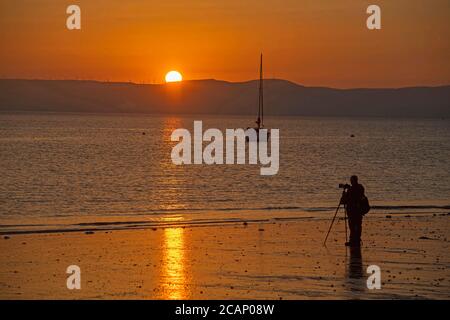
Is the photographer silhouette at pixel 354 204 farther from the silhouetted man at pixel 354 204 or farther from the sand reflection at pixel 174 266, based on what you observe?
the sand reflection at pixel 174 266

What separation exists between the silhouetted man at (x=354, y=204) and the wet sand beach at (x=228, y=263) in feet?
1.67

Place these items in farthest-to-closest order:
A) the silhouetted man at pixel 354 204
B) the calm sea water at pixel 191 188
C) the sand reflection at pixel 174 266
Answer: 1. the calm sea water at pixel 191 188
2. the silhouetted man at pixel 354 204
3. the sand reflection at pixel 174 266

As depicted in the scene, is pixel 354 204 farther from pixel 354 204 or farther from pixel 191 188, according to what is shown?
pixel 191 188

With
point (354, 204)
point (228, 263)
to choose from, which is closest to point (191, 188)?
point (354, 204)

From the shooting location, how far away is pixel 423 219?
2889cm

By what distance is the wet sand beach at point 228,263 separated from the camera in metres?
16.3

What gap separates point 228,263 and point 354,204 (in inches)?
163

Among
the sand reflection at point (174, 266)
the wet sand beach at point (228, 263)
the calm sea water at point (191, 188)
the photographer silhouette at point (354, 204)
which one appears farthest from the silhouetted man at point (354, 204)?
the calm sea water at point (191, 188)

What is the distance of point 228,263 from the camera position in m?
19.4

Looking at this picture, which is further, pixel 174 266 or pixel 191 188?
pixel 191 188

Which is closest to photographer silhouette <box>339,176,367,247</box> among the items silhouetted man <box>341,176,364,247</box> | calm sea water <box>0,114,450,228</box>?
silhouetted man <box>341,176,364,247</box>

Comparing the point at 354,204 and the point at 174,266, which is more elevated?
the point at 354,204

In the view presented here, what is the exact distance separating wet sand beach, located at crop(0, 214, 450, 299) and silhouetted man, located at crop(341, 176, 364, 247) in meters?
0.51

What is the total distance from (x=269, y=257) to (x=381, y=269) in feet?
9.51
